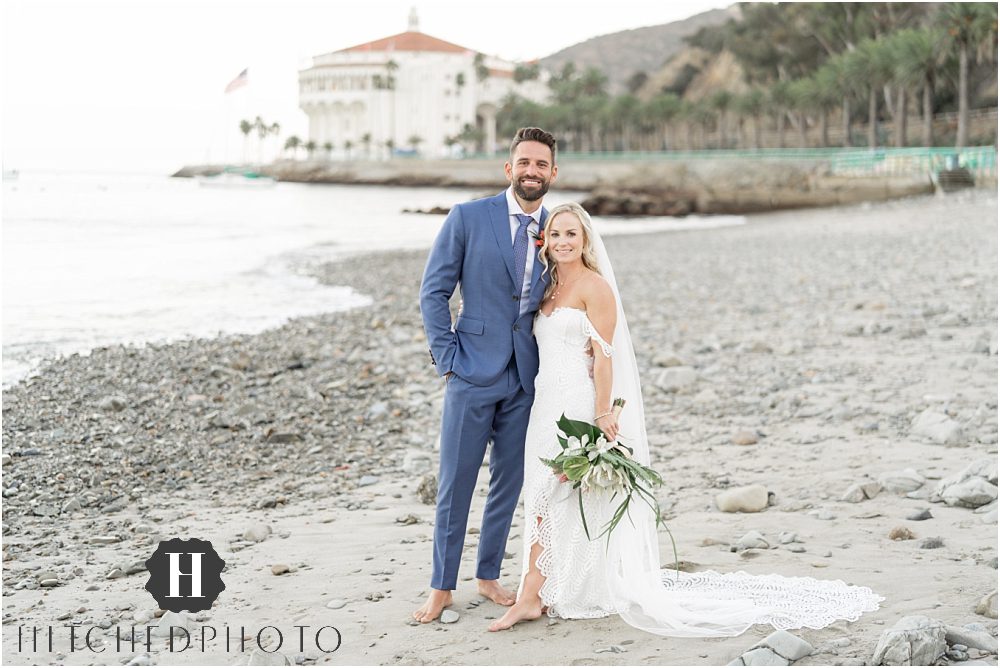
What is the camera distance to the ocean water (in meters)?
15.2

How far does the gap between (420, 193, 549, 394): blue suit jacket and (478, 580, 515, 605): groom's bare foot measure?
898mm

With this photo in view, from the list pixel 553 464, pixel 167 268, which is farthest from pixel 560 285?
pixel 167 268

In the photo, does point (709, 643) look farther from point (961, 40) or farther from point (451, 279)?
point (961, 40)

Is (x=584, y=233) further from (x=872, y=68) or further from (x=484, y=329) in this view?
(x=872, y=68)

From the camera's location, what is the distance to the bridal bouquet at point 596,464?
398 cm

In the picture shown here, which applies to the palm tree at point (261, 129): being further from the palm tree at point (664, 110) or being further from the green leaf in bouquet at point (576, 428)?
the green leaf in bouquet at point (576, 428)

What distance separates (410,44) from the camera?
13188cm

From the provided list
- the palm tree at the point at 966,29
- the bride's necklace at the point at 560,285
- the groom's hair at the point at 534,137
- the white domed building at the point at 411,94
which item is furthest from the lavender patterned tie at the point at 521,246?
the white domed building at the point at 411,94

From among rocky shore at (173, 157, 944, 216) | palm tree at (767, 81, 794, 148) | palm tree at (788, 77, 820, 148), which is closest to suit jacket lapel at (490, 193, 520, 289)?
rocky shore at (173, 157, 944, 216)

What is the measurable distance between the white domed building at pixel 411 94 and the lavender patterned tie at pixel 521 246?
397 feet

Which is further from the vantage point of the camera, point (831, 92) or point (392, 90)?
point (392, 90)

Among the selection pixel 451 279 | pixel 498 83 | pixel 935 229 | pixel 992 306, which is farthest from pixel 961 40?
pixel 498 83

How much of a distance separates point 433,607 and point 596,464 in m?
0.94

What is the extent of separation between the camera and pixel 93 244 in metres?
34.4
